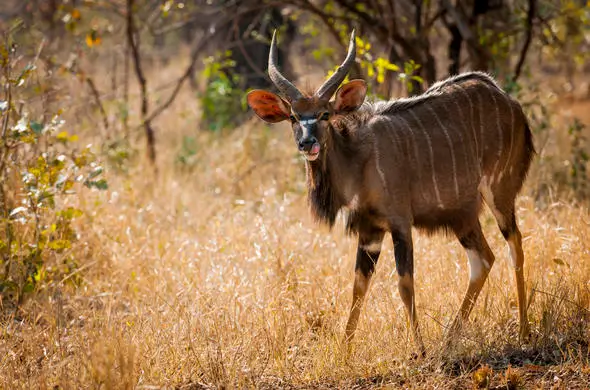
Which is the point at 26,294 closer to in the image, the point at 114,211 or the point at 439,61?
the point at 114,211

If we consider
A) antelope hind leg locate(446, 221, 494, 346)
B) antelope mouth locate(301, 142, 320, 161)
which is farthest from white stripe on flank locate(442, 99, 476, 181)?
antelope mouth locate(301, 142, 320, 161)

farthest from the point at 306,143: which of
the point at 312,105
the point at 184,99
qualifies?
the point at 184,99

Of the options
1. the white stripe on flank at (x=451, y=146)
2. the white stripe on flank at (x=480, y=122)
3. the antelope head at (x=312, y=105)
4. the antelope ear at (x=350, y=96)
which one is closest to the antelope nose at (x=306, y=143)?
the antelope head at (x=312, y=105)

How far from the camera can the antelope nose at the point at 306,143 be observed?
3504 millimetres

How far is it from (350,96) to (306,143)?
0.39m

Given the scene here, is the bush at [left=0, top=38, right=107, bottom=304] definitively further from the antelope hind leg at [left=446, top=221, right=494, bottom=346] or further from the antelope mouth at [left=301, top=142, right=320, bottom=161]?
the antelope hind leg at [left=446, top=221, right=494, bottom=346]

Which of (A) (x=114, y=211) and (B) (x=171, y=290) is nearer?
(B) (x=171, y=290)

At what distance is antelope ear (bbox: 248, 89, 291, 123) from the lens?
12.3 ft

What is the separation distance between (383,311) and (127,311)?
1.48 metres

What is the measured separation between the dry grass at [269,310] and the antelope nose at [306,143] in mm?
597

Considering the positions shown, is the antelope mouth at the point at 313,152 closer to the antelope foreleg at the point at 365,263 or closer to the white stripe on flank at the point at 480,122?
the antelope foreleg at the point at 365,263

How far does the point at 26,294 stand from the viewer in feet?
14.1

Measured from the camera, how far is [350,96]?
374 centimetres

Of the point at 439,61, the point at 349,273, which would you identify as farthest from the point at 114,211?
the point at 439,61
